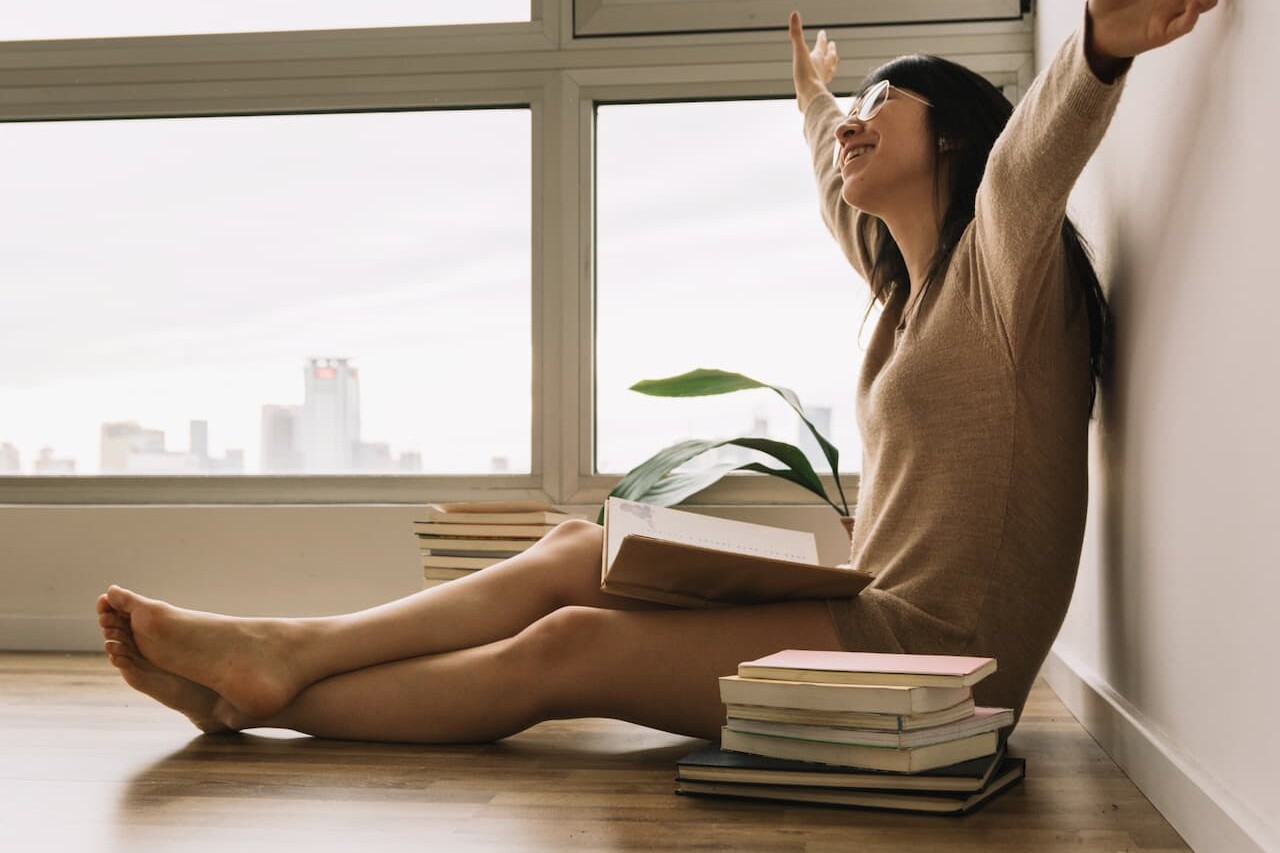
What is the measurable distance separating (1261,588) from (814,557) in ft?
2.95

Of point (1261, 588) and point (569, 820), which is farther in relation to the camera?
point (569, 820)

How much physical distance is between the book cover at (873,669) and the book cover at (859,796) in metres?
0.13

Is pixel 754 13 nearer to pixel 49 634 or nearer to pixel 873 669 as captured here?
pixel 873 669

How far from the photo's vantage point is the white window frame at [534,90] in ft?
9.23

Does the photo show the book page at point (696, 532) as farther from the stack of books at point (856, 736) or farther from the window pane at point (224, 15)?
the window pane at point (224, 15)

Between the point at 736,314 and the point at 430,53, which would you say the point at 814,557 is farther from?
the point at 430,53

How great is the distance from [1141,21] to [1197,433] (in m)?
0.39

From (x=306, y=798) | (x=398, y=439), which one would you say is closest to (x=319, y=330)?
(x=398, y=439)

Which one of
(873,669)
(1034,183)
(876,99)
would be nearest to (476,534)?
(876,99)

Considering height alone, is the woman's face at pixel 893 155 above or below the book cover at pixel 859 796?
above

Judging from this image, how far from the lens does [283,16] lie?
3.01m

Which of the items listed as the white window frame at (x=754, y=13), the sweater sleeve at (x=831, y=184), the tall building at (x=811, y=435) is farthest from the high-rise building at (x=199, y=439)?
the sweater sleeve at (x=831, y=184)

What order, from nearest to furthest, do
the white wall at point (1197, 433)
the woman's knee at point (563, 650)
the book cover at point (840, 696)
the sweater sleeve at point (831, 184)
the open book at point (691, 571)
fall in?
the white wall at point (1197, 433)
the book cover at point (840, 696)
the open book at point (691, 571)
the woman's knee at point (563, 650)
the sweater sleeve at point (831, 184)

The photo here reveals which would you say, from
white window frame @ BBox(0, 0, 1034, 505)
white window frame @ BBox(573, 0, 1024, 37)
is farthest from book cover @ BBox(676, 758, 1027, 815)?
white window frame @ BBox(573, 0, 1024, 37)
